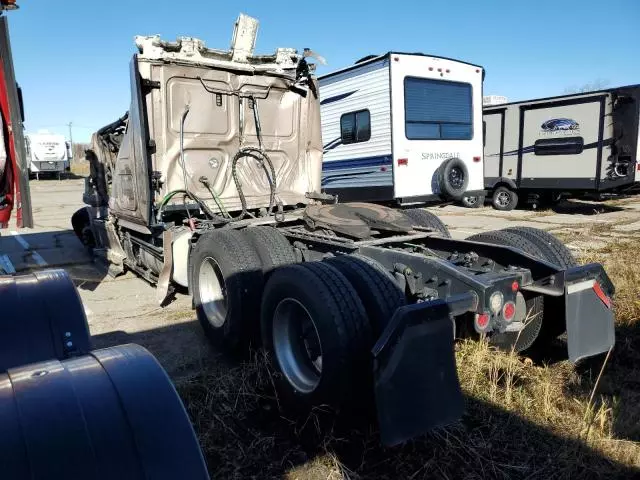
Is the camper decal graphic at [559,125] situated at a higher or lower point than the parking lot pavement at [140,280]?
higher

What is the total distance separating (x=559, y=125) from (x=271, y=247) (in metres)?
10.8

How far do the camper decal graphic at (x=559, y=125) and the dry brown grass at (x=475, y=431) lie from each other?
9.94 metres

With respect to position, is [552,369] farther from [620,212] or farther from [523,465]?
[620,212]

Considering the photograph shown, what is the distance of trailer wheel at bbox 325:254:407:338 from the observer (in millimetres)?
2775

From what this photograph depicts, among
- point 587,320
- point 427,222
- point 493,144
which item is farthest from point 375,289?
point 493,144

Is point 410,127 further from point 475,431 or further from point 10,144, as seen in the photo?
point 10,144

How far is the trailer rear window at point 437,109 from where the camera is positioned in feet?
31.1

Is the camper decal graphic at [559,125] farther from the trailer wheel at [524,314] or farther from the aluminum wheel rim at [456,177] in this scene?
the trailer wheel at [524,314]

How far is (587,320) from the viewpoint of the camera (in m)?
2.99

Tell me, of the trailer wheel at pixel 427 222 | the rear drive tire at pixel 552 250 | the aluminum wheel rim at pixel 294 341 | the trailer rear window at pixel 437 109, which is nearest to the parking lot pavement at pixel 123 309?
the aluminum wheel rim at pixel 294 341

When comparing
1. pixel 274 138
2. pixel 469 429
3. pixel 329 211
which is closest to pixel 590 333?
pixel 469 429

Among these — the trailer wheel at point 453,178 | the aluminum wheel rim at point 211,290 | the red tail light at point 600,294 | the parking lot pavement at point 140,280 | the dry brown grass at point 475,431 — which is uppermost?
the trailer wheel at point 453,178

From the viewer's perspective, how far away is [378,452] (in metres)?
2.65

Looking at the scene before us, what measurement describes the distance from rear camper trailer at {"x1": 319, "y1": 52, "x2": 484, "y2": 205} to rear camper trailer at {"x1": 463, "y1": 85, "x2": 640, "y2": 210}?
309cm
